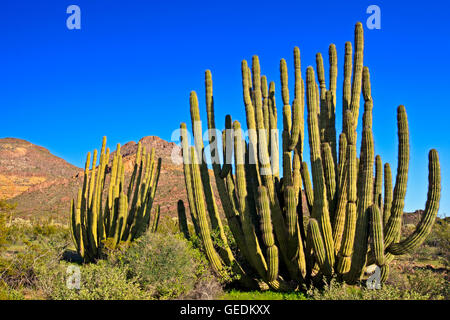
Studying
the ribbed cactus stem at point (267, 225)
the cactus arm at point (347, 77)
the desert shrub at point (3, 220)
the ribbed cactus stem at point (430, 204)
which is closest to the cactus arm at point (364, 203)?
the ribbed cactus stem at point (430, 204)

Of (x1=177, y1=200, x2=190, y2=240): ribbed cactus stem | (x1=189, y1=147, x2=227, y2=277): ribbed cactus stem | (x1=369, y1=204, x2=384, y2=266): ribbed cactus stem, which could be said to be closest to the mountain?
(x1=177, y1=200, x2=190, y2=240): ribbed cactus stem

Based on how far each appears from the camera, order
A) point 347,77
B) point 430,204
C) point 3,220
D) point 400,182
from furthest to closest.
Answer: point 3,220
point 347,77
point 400,182
point 430,204

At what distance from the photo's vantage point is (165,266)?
853cm

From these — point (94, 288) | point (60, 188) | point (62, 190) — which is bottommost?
point (94, 288)

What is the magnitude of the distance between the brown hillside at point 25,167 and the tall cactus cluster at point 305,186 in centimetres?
5021

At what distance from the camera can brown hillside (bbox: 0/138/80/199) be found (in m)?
55.4

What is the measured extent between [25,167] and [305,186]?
6839 centimetres

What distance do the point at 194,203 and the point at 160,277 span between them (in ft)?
6.82

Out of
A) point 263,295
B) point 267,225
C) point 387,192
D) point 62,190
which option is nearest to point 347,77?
point 387,192

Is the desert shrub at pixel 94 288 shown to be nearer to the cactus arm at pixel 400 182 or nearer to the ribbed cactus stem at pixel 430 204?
the cactus arm at pixel 400 182

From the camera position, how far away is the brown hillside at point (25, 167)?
55375mm

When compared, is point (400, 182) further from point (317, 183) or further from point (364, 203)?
point (317, 183)
